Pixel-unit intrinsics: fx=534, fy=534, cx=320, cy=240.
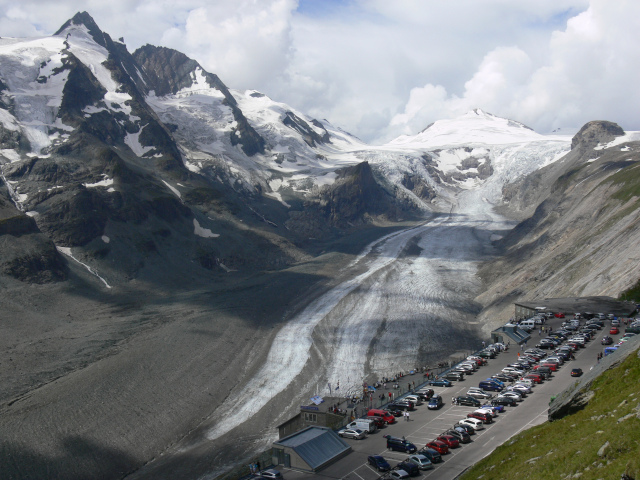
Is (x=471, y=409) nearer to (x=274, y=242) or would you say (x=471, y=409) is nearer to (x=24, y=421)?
(x=24, y=421)

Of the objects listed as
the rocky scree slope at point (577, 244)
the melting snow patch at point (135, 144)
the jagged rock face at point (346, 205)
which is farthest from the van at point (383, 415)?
the melting snow patch at point (135, 144)

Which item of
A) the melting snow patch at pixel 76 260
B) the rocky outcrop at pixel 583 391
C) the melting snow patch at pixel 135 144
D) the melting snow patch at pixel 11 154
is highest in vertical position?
the melting snow patch at pixel 135 144

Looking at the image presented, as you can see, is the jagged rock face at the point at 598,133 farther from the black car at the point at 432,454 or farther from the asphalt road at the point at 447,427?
the black car at the point at 432,454

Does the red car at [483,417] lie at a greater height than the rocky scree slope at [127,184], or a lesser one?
lesser

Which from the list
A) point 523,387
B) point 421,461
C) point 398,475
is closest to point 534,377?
point 523,387

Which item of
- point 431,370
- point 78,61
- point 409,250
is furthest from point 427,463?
point 78,61

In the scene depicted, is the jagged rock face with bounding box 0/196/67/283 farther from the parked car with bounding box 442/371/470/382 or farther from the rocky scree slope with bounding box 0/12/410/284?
the parked car with bounding box 442/371/470/382
